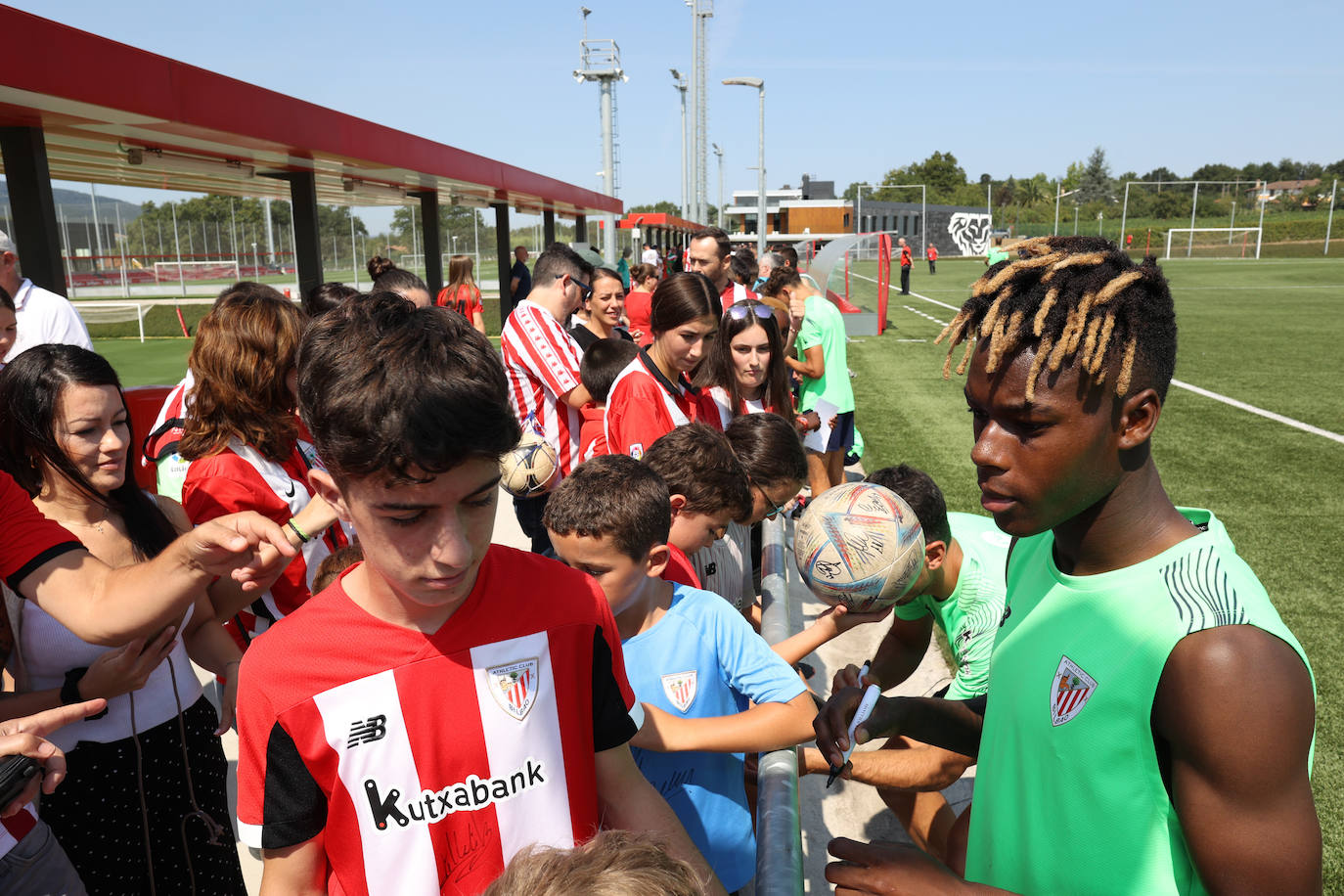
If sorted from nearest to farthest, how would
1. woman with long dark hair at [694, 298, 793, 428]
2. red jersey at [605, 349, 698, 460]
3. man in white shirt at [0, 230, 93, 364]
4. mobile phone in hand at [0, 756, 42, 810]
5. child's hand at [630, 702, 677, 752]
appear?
mobile phone in hand at [0, 756, 42, 810] → child's hand at [630, 702, 677, 752] → red jersey at [605, 349, 698, 460] → man in white shirt at [0, 230, 93, 364] → woman with long dark hair at [694, 298, 793, 428]

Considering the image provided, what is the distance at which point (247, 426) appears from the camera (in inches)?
126

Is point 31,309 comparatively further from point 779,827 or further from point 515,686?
point 779,827

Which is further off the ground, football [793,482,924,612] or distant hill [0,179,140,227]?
distant hill [0,179,140,227]

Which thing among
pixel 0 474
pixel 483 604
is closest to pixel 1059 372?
pixel 483 604

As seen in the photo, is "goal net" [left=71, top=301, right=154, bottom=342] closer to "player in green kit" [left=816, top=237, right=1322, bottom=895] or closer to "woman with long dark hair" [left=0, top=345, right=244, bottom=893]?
"woman with long dark hair" [left=0, top=345, right=244, bottom=893]

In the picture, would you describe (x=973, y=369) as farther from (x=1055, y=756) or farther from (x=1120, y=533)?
(x=1055, y=756)

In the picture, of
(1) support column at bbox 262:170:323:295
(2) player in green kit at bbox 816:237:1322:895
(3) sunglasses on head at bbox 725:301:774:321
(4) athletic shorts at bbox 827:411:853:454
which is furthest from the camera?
(1) support column at bbox 262:170:323:295

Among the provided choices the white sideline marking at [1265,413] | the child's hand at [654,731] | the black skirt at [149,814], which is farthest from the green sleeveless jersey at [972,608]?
the white sideline marking at [1265,413]

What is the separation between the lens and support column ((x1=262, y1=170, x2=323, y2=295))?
9.82 metres

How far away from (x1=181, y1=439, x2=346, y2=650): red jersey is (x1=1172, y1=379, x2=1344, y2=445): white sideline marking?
12.5 m

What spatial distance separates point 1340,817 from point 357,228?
30084 millimetres

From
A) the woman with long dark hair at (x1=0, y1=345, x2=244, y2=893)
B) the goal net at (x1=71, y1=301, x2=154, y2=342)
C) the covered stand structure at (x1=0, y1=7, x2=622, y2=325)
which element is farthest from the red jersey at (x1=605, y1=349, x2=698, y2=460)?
the goal net at (x1=71, y1=301, x2=154, y2=342)

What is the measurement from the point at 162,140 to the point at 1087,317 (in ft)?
27.6

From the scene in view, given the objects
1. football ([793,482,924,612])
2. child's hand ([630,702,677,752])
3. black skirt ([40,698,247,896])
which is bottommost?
black skirt ([40,698,247,896])
